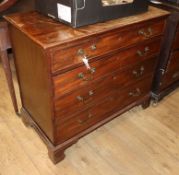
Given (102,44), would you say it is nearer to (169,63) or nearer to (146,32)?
(146,32)

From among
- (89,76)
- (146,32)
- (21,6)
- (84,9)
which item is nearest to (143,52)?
(146,32)

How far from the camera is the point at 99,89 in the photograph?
137 centimetres

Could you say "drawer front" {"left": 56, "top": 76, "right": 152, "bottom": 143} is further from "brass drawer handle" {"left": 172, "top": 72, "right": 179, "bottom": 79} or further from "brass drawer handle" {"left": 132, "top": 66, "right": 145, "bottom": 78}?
"brass drawer handle" {"left": 172, "top": 72, "right": 179, "bottom": 79}

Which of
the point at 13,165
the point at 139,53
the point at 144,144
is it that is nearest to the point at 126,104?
the point at 144,144

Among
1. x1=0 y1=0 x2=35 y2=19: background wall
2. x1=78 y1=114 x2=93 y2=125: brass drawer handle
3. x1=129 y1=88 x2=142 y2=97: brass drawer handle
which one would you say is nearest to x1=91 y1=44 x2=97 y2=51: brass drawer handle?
x1=78 y1=114 x2=93 y2=125: brass drawer handle

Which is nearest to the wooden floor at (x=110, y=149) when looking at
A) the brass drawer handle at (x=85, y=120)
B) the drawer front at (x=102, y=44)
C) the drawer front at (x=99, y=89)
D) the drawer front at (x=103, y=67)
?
the brass drawer handle at (x=85, y=120)

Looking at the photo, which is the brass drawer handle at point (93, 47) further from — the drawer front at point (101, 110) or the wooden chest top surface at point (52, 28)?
the drawer front at point (101, 110)

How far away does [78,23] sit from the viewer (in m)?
1.09

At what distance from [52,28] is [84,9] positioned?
183 millimetres

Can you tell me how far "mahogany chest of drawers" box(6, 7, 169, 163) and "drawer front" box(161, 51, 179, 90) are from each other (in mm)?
210

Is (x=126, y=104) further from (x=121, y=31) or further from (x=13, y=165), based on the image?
(x=13, y=165)

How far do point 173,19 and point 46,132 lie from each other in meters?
1.14

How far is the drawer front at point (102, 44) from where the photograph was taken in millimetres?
1051

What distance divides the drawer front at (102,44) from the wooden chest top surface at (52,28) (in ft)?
0.14
